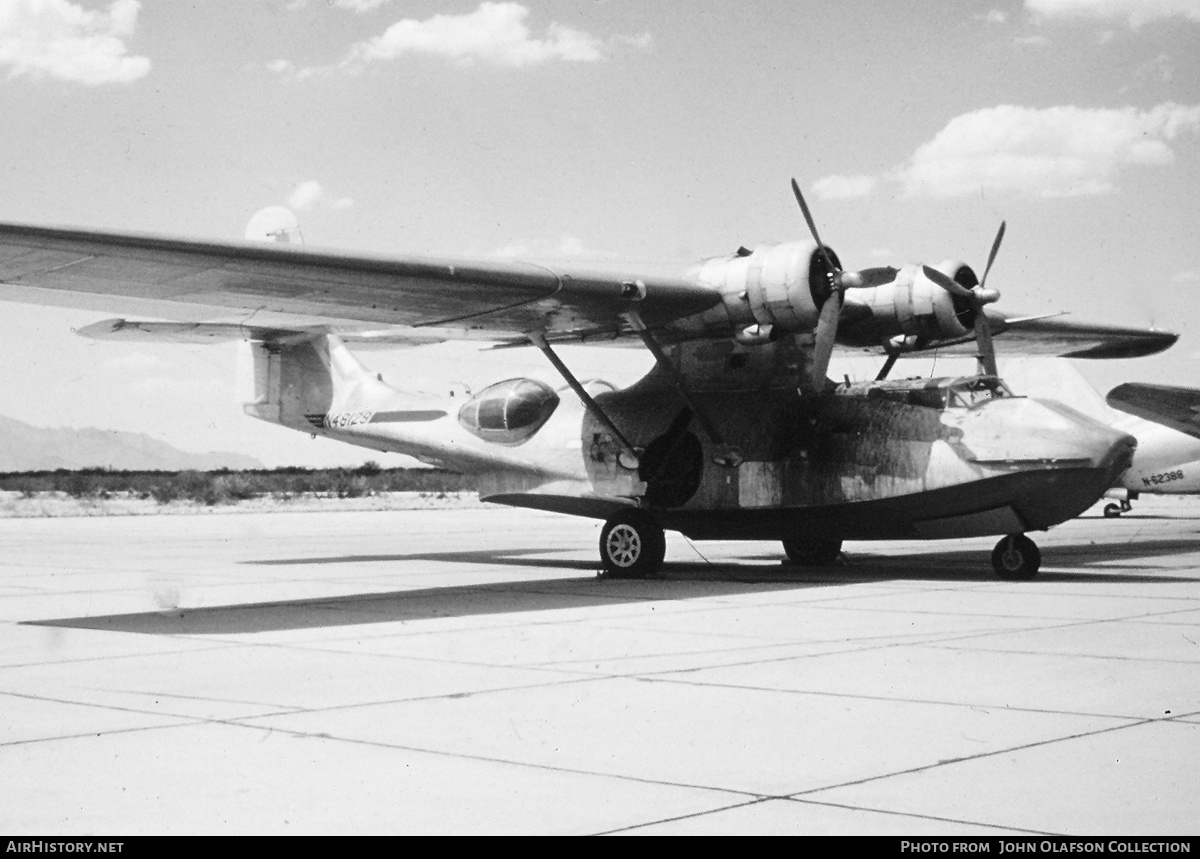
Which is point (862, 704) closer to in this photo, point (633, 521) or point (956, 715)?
point (956, 715)

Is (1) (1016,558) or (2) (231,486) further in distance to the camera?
(2) (231,486)

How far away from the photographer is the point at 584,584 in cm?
1669

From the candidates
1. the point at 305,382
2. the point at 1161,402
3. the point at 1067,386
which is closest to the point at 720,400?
the point at 305,382

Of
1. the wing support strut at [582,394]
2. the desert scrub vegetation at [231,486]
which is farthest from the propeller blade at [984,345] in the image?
the desert scrub vegetation at [231,486]

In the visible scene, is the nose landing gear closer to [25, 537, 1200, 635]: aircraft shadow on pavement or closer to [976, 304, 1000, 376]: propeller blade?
[25, 537, 1200, 635]: aircraft shadow on pavement

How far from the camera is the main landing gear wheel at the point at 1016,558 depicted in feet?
54.3

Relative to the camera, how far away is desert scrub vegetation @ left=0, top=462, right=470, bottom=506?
A: 64.3 m

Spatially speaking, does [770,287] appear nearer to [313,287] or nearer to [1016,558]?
[1016,558]

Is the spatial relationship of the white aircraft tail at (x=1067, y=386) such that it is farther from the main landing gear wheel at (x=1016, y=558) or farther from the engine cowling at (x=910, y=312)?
the main landing gear wheel at (x=1016, y=558)

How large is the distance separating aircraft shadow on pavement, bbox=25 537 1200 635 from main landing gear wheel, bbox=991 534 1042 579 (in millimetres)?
283

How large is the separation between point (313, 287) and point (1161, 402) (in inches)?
728

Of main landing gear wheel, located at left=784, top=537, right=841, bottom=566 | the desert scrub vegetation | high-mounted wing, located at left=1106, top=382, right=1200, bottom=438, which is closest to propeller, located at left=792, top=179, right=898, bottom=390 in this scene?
main landing gear wheel, located at left=784, top=537, right=841, bottom=566

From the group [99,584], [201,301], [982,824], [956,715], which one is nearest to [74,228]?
[201,301]
